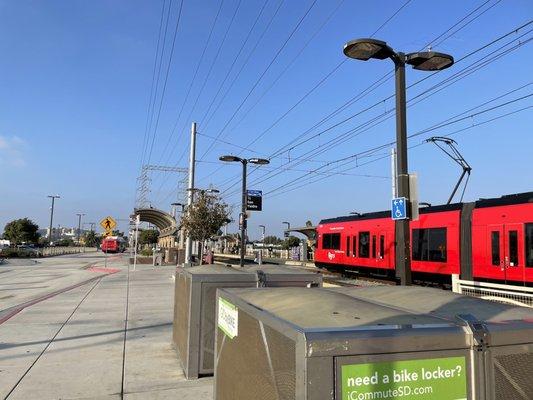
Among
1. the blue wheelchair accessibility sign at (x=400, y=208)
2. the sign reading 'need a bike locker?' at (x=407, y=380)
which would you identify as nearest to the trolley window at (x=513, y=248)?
the blue wheelchair accessibility sign at (x=400, y=208)

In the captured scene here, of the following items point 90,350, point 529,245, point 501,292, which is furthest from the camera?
point 529,245

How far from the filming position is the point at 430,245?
746 inches

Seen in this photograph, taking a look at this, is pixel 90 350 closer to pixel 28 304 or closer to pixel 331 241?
pixel 28 304

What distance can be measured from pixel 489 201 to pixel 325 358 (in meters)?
15.5

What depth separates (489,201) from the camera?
1614 cm

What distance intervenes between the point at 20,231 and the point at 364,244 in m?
80.7

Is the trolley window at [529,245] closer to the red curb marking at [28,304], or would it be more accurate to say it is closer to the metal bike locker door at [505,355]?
the metal bike locker door at [505,355]

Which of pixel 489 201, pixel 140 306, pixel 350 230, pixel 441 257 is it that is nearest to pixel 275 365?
pixel 140 306

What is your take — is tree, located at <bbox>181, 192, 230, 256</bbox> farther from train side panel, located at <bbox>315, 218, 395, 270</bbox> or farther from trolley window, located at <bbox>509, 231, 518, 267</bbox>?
trolley window, located at <bbox>509, 231, 518, 267</bbox>

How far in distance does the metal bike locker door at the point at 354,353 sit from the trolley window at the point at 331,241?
79.6ft

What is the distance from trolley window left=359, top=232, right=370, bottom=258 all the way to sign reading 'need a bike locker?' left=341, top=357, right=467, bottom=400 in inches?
851

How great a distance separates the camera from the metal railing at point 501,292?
9.12 meters

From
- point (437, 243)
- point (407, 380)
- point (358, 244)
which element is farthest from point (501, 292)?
point (358, 244)

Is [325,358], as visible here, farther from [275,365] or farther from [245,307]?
[245,307]
